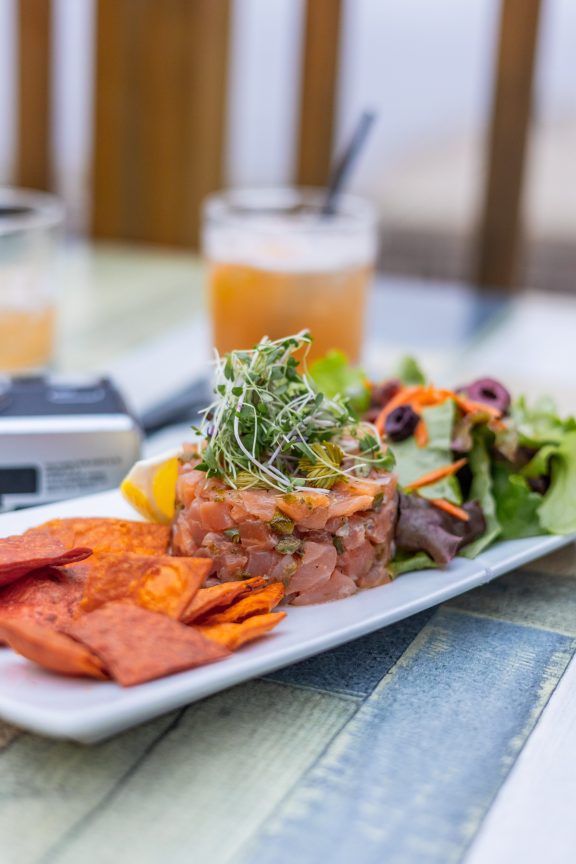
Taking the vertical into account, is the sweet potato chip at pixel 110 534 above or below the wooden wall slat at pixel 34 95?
below

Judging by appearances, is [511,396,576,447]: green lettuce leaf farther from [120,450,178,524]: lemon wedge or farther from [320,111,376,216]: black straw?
[320,111,376,216]: black straw

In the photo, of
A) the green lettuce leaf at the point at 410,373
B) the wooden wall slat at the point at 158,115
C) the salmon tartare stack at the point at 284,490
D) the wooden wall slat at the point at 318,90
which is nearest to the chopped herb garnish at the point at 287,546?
the salmon tartare stack at the point at 284,490

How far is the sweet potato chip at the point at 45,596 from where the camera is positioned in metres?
0.96

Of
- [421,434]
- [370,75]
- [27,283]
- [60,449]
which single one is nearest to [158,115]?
[370,75]

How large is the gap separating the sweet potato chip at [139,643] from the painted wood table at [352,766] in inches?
3.1

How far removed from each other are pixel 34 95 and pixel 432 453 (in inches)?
111

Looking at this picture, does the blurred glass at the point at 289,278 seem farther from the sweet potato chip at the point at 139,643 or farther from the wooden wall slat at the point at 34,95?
the wooden wall slat at the point at 34,95

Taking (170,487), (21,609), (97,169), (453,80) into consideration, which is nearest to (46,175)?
(97,169)

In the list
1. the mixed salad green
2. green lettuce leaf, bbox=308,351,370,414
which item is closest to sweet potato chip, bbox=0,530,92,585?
the mixed salad green

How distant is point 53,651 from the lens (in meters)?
0.86

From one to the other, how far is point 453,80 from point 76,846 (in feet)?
10.3

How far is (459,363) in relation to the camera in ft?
7.32

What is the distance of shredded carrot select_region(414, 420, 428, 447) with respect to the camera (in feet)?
4.30

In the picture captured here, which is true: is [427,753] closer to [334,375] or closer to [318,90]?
[334,375]
